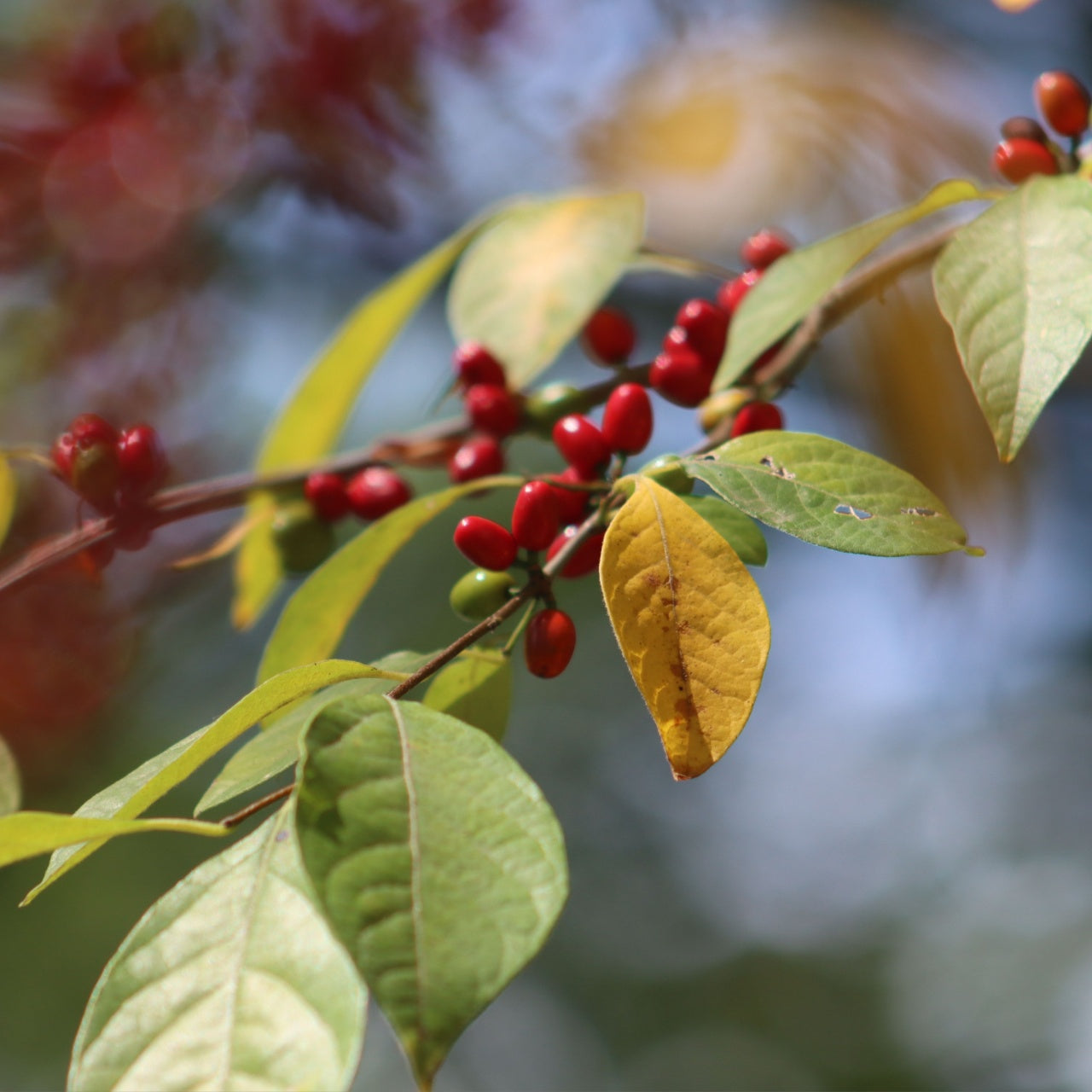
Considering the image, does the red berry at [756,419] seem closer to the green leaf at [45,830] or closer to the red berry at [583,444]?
the red berry at [583,444]

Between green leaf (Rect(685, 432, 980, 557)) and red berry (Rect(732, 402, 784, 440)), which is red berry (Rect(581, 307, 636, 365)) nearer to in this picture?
red berry (Rect(732, 402, 784, 440))

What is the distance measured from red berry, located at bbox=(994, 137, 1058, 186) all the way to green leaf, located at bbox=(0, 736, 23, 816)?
0.72 m

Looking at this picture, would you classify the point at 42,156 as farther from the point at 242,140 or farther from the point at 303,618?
the point at 303,618

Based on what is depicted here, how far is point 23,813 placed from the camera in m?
0.37

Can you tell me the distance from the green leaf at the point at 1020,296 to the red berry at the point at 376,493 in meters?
0.44

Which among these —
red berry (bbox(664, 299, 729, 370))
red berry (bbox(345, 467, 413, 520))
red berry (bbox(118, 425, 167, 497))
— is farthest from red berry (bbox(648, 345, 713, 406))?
red berry (bbox(118, 425, 167, 497))

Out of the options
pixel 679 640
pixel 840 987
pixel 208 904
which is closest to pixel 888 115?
pixel 679 640

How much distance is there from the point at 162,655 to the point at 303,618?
1598 mm

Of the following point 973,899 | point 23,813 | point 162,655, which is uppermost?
point 23,813

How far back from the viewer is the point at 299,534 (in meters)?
0.85

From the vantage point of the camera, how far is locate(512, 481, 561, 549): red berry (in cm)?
58

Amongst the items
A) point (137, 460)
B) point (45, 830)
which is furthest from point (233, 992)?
point (137, 460)

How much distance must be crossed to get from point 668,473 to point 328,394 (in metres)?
0.50

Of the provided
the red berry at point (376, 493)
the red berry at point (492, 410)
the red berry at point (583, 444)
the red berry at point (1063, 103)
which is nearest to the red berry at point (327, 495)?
the red berry at point (376, 493)
